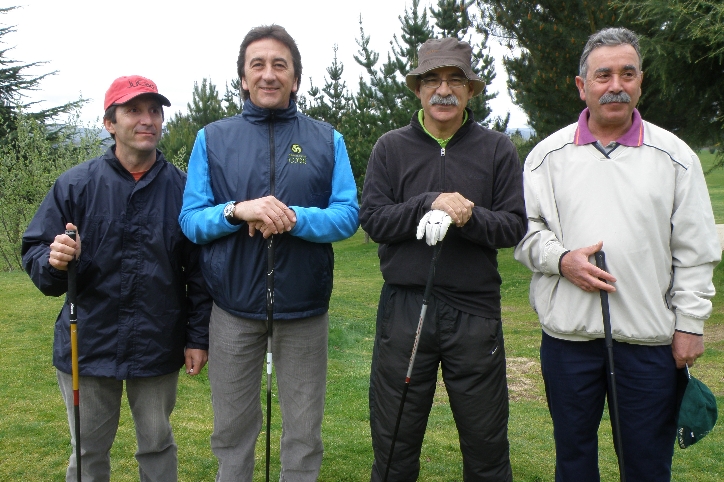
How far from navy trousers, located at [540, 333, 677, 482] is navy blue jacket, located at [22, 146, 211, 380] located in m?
1.82

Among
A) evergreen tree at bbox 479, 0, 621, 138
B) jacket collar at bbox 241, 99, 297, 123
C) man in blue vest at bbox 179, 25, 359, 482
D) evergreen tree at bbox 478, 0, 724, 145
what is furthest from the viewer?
evergreen tree at bbox 479, 0, 621, 138

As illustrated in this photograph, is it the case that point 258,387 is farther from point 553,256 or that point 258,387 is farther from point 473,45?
point 473,45

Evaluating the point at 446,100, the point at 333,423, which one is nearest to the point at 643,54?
the point at 333,423

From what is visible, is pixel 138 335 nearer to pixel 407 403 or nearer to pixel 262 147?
pixel 262 147

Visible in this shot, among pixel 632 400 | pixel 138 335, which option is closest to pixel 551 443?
pixel 632 400

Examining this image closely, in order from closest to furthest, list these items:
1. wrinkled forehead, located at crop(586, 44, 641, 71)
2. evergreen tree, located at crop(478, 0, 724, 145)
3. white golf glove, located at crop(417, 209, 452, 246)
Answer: white golf glove, located at crop(417, 209, 452, 246)
wrinkled forehead, located at crop(586, 44, 641, 71)
evergreen tree, located at crop(478, 0, 724, 145)

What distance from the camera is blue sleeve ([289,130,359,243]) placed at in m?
3.03

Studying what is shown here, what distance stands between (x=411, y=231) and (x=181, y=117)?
2713cm


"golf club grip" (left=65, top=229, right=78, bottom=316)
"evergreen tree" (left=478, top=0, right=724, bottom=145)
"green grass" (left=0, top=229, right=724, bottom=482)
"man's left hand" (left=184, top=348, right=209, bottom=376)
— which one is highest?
"evergreen tree" (left=478, top=0, right=724, bottom=145)

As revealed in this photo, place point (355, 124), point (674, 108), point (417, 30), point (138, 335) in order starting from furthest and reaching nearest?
point (355, 124)
point (417, 30)
point (674, 108)
point (138, 335)

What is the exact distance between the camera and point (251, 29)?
3.28 metres

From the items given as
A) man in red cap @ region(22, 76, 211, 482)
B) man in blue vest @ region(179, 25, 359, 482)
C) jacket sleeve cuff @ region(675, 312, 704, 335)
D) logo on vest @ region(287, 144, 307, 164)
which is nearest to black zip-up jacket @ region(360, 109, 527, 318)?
man in blue vest @ region(179, 25, 359, 482)

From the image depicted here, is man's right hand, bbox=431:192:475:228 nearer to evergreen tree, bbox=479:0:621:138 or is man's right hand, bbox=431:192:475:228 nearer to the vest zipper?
the vest zipper

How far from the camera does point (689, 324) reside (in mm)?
2850
